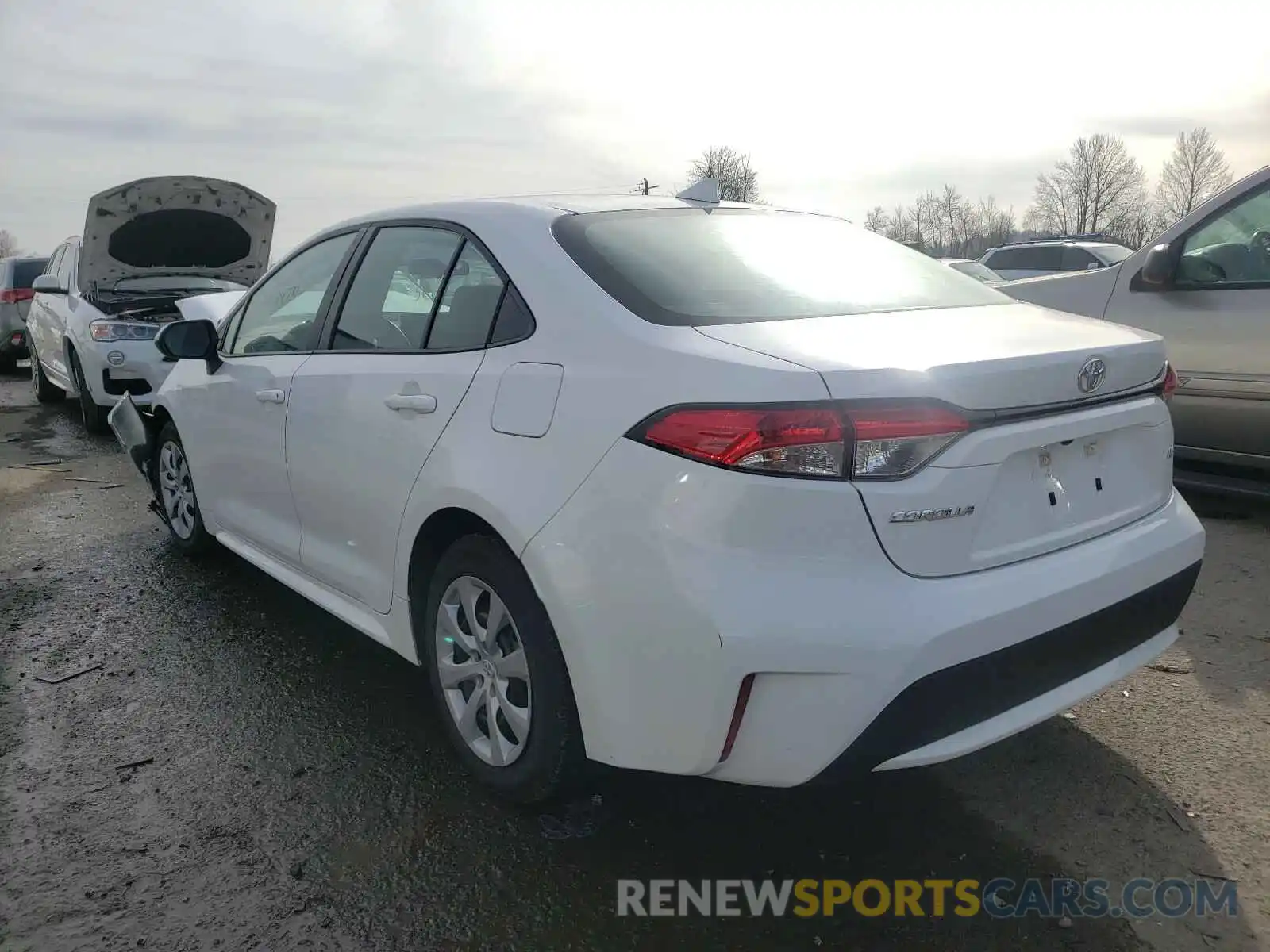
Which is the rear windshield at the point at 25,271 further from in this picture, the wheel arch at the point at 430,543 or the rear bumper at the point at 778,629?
the rear bumper at the point at 778,629

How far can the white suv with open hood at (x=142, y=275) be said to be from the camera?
816cm

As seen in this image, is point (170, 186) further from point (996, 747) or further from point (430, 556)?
point (996, 747)

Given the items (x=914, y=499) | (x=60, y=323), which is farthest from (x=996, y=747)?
(x=60, y=323)

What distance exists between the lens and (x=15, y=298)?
13.7m

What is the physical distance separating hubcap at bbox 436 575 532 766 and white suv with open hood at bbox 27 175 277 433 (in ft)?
19.9

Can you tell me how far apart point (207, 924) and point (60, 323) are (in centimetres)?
868

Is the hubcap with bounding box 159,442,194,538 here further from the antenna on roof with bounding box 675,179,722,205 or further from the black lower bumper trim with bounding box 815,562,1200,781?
the black lower bumper trim with bounding box 815,562,1200,781

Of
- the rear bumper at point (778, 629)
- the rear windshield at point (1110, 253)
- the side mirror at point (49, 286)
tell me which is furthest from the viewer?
the rear windshield at point (1110, 253)

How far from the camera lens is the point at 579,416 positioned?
2262mm

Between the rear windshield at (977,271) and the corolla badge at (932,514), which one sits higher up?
the corolla badge at (932,514)

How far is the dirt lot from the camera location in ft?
7.29

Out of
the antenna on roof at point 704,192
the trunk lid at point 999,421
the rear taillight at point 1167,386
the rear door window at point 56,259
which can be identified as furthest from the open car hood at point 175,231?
the rear taillight at point 1167,386

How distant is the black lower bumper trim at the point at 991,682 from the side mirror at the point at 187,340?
10.3 feet

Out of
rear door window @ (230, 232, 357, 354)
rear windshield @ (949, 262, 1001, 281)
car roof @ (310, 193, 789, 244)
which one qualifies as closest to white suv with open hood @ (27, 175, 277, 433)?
rear door window @ (230, 232, 357, 354)
